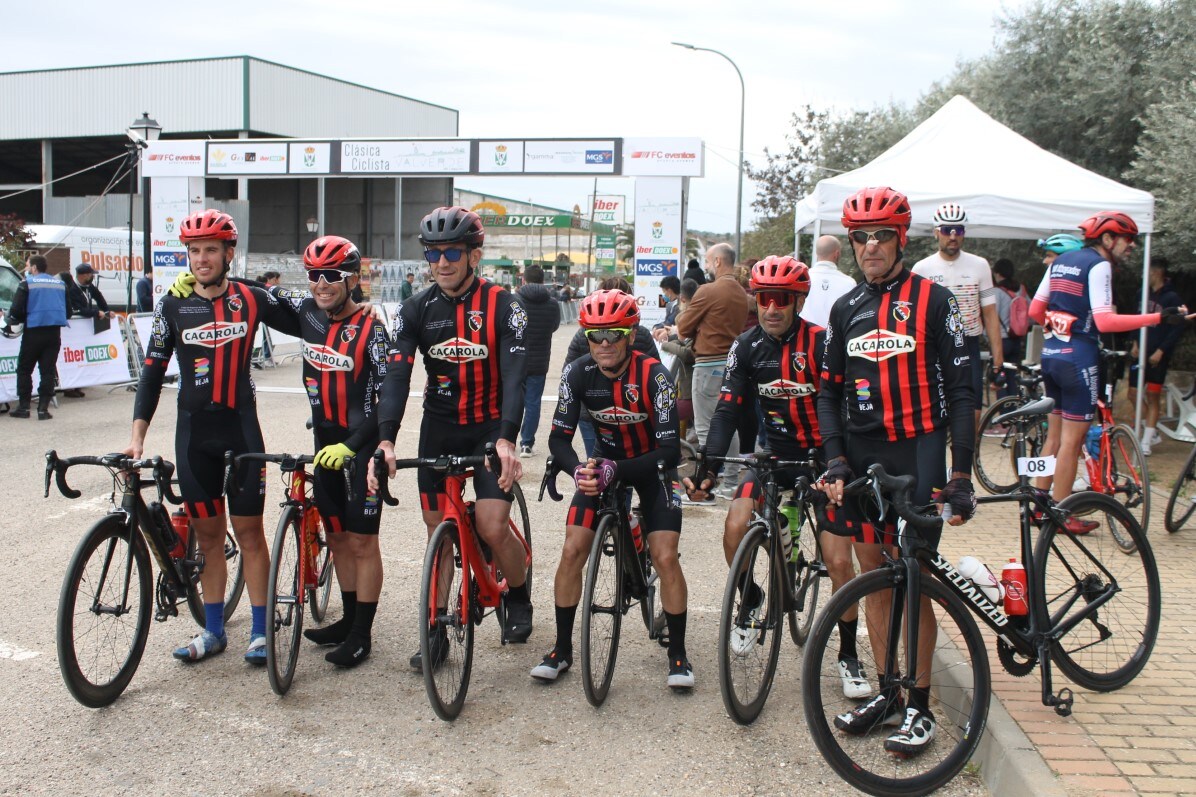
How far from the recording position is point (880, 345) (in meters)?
4.14

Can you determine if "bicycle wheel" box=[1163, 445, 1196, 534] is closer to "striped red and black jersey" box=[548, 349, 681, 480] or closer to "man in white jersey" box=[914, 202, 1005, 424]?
"man in white jersey" box=[914, 202, 1005, 424]

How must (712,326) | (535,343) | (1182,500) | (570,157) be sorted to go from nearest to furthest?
(1182,500) → (712,326) → (535,343) → (570,157)

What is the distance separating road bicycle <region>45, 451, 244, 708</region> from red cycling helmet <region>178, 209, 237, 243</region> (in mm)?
1104

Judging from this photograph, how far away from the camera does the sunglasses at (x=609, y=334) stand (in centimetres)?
473

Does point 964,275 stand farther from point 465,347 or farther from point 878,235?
point 465,347

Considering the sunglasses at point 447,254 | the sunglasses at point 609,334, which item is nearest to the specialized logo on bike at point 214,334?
the sunglasses at point 447,254

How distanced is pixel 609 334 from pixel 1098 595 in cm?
241

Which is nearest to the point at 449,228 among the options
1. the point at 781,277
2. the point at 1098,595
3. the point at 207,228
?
the point at 207,228

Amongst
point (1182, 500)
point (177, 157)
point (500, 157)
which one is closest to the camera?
point (1182, 500)

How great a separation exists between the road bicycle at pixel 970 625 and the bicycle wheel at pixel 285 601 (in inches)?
90.8

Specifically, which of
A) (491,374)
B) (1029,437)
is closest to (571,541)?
(491,374)

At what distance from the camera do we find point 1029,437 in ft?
27.9

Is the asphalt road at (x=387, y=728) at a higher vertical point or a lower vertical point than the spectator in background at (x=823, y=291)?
lower

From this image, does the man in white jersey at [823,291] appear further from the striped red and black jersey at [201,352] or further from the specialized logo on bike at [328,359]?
the striped red and black jersey at [201,352]
